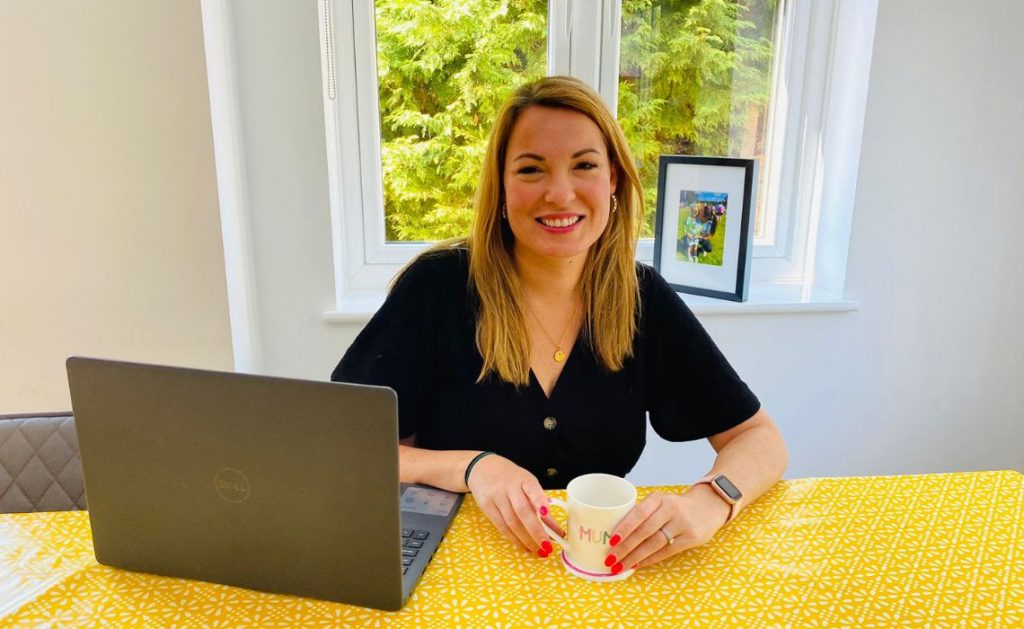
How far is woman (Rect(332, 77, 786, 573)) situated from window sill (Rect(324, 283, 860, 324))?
54 cm

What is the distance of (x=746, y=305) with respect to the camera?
6.11ft

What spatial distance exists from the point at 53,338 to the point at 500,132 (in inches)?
43.6

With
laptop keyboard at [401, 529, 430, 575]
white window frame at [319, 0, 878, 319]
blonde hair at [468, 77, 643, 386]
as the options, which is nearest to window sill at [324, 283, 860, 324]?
white window frame at [319, 0, 878, 319]

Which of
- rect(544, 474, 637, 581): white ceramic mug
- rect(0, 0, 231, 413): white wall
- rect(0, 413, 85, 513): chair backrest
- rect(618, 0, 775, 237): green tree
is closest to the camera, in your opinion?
rect(544, 474, 637, 581): white ceramic mug

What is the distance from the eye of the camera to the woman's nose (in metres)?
1.20

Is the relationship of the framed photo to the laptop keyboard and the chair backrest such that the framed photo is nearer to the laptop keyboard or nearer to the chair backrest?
the laptop keyboard

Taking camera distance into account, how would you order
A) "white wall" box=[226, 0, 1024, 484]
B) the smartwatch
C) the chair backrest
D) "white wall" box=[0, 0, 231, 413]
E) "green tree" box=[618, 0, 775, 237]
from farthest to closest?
1. "green tree" box=[618, 0, 775, 237]
2. "white wall" box=[226, 0, 1024, 484]
3. "white wall" box=[0, 0, 231, 413]
4. the chair backrest
5. the smartwatch

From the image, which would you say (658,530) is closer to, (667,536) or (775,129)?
(667,536)

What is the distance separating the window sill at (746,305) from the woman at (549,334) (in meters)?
0.54

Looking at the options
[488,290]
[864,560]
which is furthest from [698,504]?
[488,290]

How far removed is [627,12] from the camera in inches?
75.2

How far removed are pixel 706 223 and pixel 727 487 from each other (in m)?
1.08

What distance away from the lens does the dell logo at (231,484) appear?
708 mm

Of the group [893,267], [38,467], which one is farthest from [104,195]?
[893,267]
